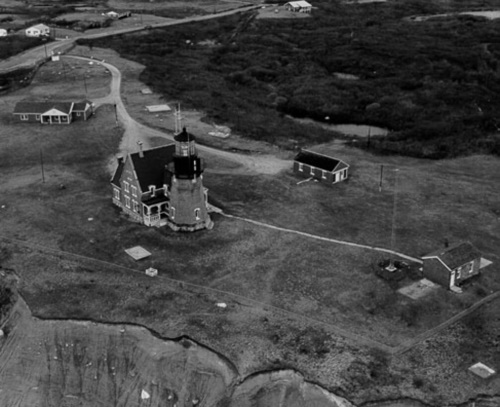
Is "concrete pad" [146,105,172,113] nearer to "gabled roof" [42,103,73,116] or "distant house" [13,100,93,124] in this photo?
"distant house" [13,100,93,124]

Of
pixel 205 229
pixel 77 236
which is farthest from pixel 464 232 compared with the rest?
pixel 77 236

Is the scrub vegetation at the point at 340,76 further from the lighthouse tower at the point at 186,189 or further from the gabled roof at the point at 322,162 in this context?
the lighthouse tower at the point at 186,189

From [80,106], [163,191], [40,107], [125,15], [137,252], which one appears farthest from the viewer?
[125,15]

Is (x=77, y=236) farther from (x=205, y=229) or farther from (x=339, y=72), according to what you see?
(x=339, y=72)

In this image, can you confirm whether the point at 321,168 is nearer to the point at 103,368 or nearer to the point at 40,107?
the point at 103,368

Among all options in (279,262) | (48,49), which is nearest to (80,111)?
(279,262)

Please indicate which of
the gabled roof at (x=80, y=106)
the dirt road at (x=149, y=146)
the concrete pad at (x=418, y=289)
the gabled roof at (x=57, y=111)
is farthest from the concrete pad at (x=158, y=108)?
the concrete pad at (x=418, y=289)

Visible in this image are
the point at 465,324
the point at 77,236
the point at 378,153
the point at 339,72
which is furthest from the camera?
the point at 339,72
